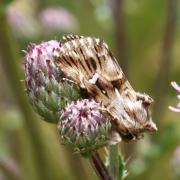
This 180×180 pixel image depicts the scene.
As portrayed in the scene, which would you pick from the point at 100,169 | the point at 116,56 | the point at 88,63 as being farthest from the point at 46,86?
the point at 116,56

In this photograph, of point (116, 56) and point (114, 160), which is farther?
point (116, 56)

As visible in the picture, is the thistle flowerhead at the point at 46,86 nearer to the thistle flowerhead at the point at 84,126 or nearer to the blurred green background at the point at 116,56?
the thistle flowerhead at the point at 84,126

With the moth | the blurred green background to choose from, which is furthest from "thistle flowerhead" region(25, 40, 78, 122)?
the blurred green background

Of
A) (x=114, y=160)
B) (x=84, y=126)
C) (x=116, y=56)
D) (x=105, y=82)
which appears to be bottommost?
(x=116, y=56)

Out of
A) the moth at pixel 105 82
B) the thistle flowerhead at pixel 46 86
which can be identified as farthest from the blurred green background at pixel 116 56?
the moth at pixel 105 82

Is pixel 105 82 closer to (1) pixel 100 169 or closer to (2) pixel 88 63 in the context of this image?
(2) pixel 88 63

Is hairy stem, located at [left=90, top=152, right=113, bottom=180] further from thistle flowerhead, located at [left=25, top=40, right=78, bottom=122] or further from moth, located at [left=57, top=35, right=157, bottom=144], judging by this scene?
thistle flowerhead, located at [left=25, top=40, right=78, bottom=122]
